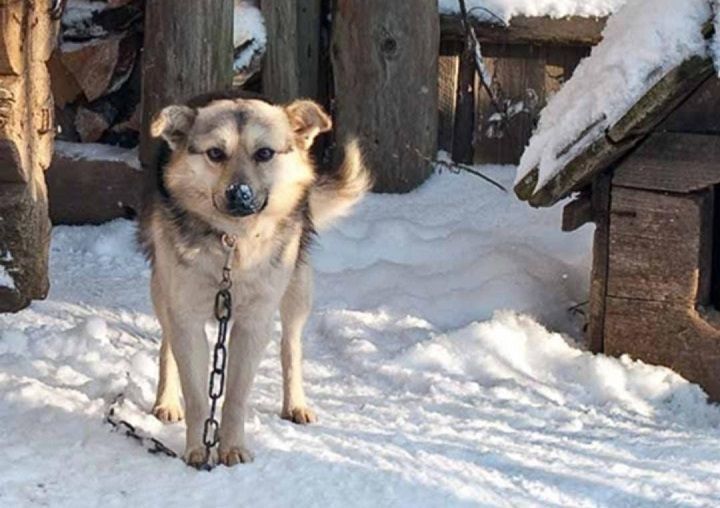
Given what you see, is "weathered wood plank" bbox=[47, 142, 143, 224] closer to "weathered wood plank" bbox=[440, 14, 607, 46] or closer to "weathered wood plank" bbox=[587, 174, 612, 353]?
"weathered wood plank" bbox=[440, 14, 607, 46]

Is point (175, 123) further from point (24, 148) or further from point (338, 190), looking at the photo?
point (24, 148)

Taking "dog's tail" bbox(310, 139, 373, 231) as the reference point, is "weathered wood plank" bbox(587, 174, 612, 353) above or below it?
below

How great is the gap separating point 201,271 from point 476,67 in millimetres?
3573

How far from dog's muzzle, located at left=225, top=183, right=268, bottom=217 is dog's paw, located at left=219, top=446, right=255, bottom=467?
0.77m

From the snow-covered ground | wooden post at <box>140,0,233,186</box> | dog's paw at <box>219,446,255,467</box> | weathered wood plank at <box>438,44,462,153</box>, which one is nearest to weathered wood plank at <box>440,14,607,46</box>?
weathered wood plank at <box>438,44,462,153</box>

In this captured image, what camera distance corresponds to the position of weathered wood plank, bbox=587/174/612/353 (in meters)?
5.41

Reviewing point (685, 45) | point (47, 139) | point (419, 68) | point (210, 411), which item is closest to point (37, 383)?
point (210, 411)

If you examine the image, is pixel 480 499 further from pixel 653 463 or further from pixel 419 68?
pixel 419 68

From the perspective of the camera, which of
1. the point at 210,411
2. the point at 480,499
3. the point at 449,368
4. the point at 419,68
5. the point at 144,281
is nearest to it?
the point at 480,499

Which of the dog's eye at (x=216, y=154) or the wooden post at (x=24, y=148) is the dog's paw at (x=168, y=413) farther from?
the wooden post at (x=24, y=148)

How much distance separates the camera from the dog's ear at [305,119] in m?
4.35

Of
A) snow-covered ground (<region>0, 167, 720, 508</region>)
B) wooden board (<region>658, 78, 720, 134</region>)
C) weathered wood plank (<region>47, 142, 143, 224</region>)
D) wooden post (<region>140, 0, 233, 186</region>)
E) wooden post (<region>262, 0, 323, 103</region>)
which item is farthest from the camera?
wooden post (<region>262, 0, 323, 103</region>)

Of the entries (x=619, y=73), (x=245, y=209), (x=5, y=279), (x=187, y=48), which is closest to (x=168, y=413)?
(x=245, y=209)

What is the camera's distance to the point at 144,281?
6.45 metres
